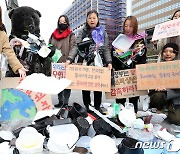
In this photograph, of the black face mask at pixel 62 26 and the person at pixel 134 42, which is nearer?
the person at pixel 134 42

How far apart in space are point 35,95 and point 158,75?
143 cm

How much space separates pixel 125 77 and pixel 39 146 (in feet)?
5.38

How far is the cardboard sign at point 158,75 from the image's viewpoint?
2793mm

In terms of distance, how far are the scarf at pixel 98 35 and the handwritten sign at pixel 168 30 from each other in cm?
67

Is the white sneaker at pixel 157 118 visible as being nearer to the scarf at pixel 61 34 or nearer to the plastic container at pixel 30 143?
the plastic container at pixel 30 143

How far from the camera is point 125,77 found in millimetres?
3111

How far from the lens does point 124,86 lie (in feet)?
10.2

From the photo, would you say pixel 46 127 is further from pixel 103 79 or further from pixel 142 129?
pixel 103 79

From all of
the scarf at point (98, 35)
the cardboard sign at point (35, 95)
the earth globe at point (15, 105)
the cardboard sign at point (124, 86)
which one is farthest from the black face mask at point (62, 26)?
the earth globe at point (15, 105)

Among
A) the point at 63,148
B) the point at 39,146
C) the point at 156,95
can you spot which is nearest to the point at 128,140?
the point at 63,148

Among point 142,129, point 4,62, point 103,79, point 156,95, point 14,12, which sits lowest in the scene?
point 142,129

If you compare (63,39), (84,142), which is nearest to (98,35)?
(63,39)

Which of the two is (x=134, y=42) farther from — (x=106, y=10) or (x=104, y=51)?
(x=106, y=10)

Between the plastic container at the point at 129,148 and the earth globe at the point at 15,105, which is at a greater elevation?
the earth globe at the point at 15,105
